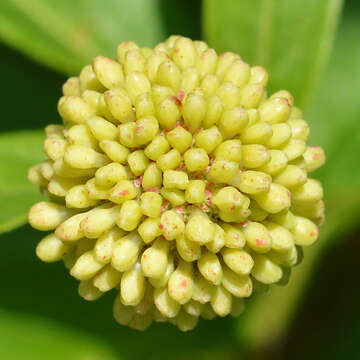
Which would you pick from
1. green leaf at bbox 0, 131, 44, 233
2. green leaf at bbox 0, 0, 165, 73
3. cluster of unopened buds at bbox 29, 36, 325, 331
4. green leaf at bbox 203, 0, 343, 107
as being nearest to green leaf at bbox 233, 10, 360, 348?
green leaf at bbox 203, 0, 343, 107

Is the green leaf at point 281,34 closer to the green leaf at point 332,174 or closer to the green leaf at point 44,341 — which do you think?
the green leaf at point 332,174

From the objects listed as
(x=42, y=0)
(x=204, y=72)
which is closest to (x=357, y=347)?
(x=204, y=72)

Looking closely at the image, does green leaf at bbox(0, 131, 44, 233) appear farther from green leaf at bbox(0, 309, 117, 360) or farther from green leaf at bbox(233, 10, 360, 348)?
green leaf at bbox(233, 10, 360, 348)

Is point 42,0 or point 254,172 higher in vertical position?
point 42,0

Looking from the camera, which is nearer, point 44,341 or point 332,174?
point 44,341

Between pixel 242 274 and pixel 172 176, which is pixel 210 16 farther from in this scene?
pixel 242 274

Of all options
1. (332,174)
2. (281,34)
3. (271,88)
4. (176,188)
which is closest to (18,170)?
(176,188)

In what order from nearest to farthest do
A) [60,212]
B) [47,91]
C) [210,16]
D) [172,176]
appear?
[172,176] → [60,212] → [210,16] → [47,91]

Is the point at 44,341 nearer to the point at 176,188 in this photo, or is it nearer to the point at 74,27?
the point at 176,188
